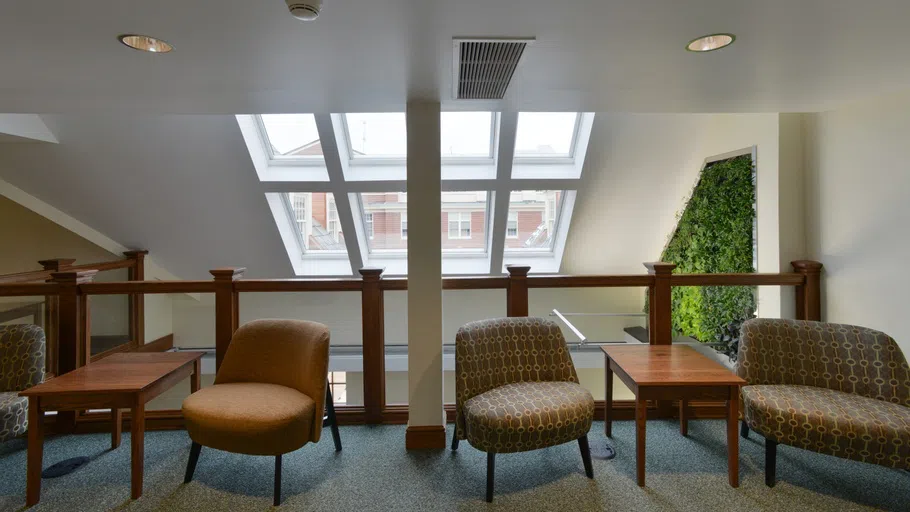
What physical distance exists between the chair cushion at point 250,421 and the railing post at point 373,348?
0.75m

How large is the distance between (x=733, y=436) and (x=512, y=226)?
Answer: 9.82 ft

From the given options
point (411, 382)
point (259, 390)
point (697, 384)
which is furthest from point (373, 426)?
point (697, 384)

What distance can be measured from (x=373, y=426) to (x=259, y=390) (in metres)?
0.90

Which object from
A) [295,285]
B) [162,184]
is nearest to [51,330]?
[162,184]

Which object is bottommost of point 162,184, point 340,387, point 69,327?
point 340,387

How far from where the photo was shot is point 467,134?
160 inches

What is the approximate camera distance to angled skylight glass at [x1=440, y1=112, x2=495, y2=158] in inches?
156

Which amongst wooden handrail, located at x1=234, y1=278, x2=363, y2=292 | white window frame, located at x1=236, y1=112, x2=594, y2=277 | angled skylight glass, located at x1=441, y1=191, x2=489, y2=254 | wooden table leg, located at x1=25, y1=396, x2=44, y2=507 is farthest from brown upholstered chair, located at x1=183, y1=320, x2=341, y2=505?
angled skylight glass, located at x1=441, y1=191, x2=489, y2=254

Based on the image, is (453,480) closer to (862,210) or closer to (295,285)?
(295,285)

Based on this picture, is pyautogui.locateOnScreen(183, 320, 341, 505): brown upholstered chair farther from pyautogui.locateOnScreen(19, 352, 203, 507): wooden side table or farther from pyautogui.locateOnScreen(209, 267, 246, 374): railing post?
pyautogui.locateOnScreen(209, 267, 246, 374): railing post

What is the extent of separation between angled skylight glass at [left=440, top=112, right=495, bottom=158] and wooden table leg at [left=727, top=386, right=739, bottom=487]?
2770 millimetres

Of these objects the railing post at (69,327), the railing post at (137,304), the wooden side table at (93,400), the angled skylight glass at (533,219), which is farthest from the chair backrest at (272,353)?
the railing post at (137,304)

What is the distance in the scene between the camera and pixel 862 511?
6.48 ft

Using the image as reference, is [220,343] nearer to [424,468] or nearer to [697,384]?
[424,468]
